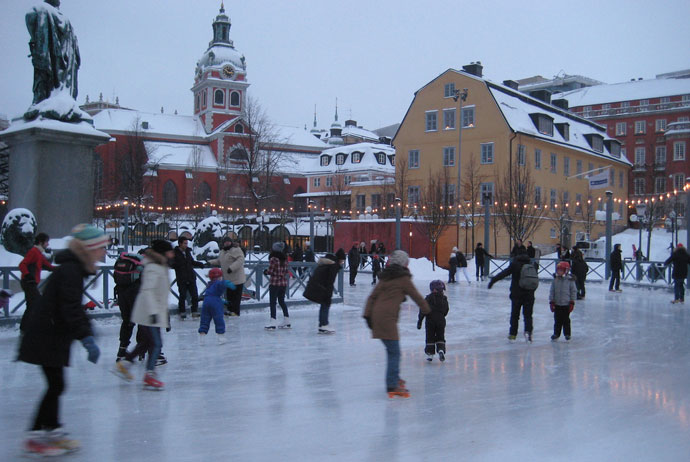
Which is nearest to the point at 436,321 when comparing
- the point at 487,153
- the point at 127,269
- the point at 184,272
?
the point at 127,269

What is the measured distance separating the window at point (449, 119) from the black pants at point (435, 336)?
Answer: 3732 centimetres

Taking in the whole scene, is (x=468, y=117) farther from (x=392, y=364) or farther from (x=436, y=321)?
(x=392, y=364)

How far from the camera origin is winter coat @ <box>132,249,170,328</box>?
6.87m

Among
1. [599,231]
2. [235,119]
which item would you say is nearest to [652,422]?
[599,231]

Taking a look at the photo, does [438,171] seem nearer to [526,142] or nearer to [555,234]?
[526,142]

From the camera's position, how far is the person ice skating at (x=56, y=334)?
4565 mm

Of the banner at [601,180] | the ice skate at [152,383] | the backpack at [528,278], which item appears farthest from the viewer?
the banner at [601,180]

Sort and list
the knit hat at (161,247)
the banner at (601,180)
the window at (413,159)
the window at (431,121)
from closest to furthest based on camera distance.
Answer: the knit hat at (161,247) → the banner at (601,180) → the window at (431,121) → the window at (413,159)

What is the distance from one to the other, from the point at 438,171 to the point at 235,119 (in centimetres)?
3936

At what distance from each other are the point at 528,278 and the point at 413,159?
37.2m

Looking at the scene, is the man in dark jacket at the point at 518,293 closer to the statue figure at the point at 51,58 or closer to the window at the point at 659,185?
the statue figure at the point at 51,58

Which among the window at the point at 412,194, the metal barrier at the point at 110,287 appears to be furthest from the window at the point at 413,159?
the metal barrier at the point at 110,287

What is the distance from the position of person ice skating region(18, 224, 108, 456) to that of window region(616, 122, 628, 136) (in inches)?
2822

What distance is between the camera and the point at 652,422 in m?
5.87
